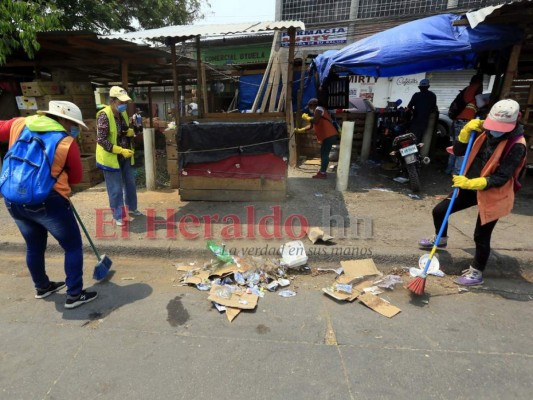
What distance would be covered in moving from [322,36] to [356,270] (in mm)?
14100

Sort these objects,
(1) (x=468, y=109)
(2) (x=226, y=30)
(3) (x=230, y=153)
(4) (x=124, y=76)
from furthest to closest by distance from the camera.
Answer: (4) (x=124, y=76) < (1) (x=468, y=109) < (3) (x=230, y=153) < (2) (x=226, y=30)

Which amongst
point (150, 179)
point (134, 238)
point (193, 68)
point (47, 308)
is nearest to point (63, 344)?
point (47, 308)

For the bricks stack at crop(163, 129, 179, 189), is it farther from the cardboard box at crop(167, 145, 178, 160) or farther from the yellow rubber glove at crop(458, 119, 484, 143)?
the yellow rubber glove at crop(458, 119, 484, 143)

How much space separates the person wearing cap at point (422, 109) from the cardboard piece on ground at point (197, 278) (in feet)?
18.1

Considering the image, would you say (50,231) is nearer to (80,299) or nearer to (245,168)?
(80,299)

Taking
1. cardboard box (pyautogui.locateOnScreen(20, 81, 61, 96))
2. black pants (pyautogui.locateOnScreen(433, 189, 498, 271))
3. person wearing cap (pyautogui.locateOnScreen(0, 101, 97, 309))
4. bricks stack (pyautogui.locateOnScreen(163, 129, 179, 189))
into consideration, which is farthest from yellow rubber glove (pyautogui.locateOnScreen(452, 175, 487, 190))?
cardboard box (pyautogui.locateOnScreen(20, 81, 61, 96))

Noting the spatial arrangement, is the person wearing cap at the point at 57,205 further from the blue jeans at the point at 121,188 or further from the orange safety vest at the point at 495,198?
the orange safety vest at the point at 495,198

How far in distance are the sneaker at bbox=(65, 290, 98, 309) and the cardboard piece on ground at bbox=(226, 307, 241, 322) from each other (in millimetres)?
1300

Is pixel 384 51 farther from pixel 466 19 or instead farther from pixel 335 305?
pixel 335 305

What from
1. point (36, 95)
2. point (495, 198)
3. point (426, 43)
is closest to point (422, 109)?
point (426, 43)

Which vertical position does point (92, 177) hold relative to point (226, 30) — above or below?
below

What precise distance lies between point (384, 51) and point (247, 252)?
4.65m

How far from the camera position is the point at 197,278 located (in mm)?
3412

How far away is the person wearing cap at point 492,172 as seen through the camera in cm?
289
